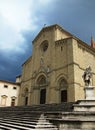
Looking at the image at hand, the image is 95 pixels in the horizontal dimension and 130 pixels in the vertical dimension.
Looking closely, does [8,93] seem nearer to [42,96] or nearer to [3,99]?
[3,99]

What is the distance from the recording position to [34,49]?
32.3 m

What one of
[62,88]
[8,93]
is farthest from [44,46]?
[8,93]

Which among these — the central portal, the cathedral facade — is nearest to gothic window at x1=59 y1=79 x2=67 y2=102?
the cathedral facade

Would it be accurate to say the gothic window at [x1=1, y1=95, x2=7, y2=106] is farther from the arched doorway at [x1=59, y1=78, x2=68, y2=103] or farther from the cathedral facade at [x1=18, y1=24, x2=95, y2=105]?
the arched doorway at [x1=59, y1=78, x2=68, y2=103]

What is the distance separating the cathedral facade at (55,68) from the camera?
77.5ft

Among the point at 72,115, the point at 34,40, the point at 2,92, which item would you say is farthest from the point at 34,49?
the point at 72,115

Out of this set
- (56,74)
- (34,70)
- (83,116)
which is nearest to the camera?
(83,116)

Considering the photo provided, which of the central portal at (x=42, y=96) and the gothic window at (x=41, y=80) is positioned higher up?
the gothic window at (x=41, y=80)

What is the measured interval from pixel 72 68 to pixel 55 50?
16.8ft

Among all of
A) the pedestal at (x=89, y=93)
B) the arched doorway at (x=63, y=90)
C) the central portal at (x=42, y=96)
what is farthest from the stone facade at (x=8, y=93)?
the pedestal at (x=89, y=93)

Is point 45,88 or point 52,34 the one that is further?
point 52,34

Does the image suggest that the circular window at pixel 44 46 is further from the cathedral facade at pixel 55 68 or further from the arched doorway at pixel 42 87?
the arched doorway at pixel 42 87

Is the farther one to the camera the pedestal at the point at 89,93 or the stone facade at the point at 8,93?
the stone facade at the point at 8,93

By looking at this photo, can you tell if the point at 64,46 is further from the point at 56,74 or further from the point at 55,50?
the point at 56,74
